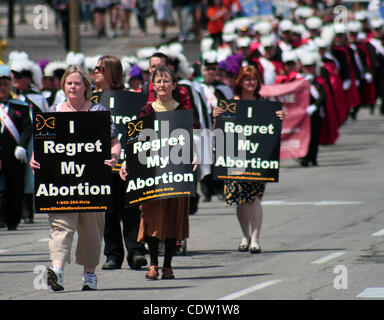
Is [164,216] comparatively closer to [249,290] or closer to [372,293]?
[249,290]

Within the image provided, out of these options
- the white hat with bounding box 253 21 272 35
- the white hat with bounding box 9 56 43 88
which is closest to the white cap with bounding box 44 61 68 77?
the white hat with bounding box 9 56 43 88

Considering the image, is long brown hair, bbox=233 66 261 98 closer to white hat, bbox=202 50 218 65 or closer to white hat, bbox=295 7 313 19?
white hat, bbox=202 50 218 65

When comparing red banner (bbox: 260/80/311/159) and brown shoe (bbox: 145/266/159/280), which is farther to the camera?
red banner (bbox: 260/80/311/159)

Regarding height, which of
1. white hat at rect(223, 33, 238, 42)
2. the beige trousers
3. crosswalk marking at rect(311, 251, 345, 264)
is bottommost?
crosswalk marking at rect(311, 251, 345, 264)

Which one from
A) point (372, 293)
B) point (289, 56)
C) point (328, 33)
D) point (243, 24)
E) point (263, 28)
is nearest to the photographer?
point (372, 293)

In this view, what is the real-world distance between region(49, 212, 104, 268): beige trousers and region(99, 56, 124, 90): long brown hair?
5.70 feet

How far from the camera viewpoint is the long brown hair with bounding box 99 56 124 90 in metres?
11.3

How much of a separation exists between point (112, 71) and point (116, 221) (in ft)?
4.47

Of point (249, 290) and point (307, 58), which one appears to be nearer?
point (249, 290)

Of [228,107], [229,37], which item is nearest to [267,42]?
[229,37]

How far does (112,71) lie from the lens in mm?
11391

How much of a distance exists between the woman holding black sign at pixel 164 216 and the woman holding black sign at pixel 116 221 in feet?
2.29
